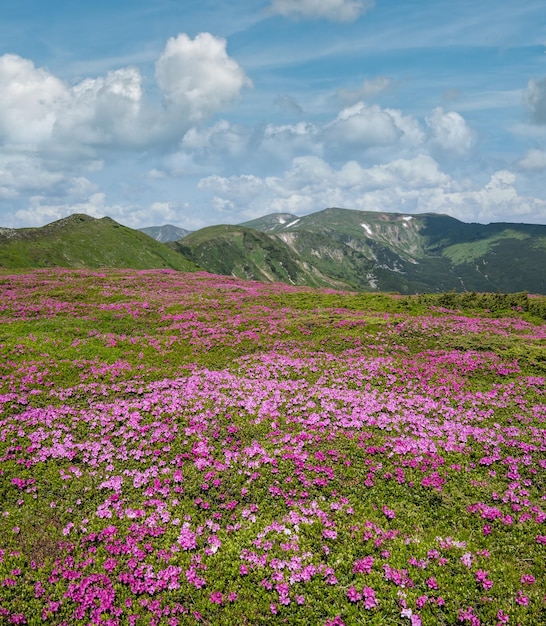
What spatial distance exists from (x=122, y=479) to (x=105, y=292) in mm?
39827

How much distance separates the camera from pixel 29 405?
19.6m

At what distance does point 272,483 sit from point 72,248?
172433 millimetres

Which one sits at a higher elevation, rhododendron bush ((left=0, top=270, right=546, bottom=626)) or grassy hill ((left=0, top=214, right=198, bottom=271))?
grassy hill ((left=0, top=214, right=198, bottom=271))

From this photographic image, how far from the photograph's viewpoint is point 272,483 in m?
14.8

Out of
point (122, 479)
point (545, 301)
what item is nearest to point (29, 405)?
point (122, 479)

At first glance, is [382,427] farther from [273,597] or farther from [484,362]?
[484,362]

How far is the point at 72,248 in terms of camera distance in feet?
520

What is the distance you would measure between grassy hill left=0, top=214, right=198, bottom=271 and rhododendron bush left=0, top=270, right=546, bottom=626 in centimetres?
12430

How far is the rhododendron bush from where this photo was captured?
1049 centimetres

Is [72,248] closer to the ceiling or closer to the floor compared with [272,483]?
closer to the ceiling

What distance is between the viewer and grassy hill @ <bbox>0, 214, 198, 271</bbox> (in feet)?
435

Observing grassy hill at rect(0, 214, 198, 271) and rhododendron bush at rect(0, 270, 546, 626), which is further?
grassy hill at rect(0, 214, 198, 271)

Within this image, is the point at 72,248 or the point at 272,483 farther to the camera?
the point at 72,248

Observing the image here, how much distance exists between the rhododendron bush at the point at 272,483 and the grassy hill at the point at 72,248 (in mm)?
124303
